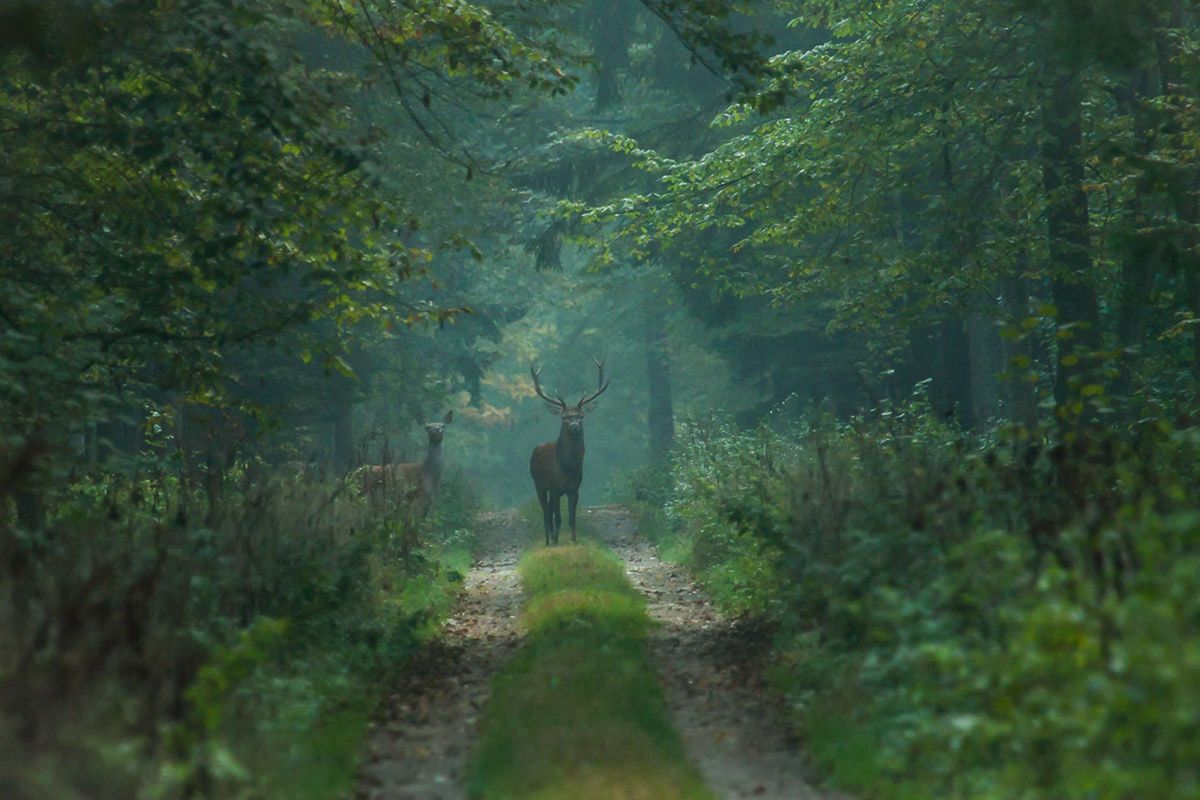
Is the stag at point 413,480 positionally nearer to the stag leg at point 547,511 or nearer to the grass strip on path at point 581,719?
the stag leg at point 547,511

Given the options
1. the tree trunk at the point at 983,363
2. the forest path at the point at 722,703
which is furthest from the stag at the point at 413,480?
the tree trunk at the point at 983,363

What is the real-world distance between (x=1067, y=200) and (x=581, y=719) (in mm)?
9349

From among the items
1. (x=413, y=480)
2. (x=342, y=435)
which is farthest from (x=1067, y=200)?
(x=342, y=435)

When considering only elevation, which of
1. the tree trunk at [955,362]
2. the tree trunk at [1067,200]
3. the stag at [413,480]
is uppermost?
the tree trunk at [1067,200]

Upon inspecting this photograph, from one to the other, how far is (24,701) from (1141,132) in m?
12.3

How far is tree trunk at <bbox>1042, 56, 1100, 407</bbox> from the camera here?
14820mm

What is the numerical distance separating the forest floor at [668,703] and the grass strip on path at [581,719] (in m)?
0.19

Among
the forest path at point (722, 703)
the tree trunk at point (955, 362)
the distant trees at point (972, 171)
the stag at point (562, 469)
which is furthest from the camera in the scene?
the tree trunk at point (955, 362)

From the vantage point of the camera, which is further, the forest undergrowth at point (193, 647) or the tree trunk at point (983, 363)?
the tree trunk at point (983, 363)

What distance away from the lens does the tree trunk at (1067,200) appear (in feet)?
48.6

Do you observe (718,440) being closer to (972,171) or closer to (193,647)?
(972,171)

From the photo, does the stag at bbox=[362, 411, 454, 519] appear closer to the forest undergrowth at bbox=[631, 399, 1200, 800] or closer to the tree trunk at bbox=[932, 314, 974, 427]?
the forest undergrowth at bbox=[631, 399, 1200, 800]

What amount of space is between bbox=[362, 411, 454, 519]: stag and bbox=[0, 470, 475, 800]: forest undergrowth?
4.74m

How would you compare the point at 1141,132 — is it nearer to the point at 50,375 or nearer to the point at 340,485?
the point at 340,485
